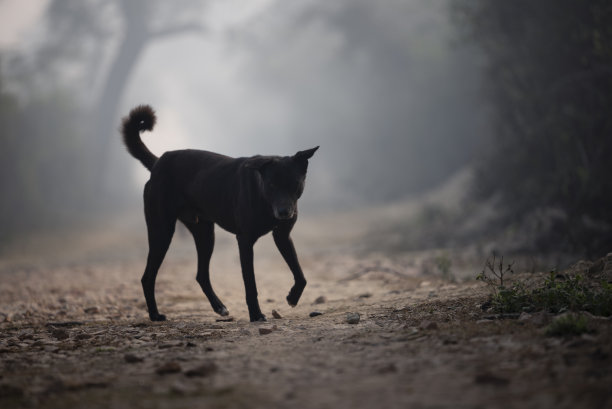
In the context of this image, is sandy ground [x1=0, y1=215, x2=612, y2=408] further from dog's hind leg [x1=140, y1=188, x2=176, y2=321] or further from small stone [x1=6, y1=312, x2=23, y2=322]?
dog's hind leg [x1=140, y1=188, x2=176, y2=321]

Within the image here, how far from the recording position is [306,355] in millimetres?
3830

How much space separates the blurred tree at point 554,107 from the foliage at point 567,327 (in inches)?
206

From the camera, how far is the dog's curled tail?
6770mm

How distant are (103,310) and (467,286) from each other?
13.5 feet

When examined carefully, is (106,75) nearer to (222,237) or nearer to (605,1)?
(222,237)

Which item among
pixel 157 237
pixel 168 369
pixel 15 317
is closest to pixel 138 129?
pixel 157 237

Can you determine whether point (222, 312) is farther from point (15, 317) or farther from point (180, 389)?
point (180, 389)

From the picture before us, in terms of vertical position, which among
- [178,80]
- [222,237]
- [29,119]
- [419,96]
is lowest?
[222,237]

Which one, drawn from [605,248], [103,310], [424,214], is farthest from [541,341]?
[424,214]

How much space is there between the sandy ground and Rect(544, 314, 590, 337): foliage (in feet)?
0.25

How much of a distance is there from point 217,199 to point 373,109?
1380 inches

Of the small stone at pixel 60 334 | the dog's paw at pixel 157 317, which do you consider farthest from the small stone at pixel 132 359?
the dog's paw at pixel 157 317

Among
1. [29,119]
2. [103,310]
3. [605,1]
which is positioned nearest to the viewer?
[103,310]

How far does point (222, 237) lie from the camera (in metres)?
21.3
